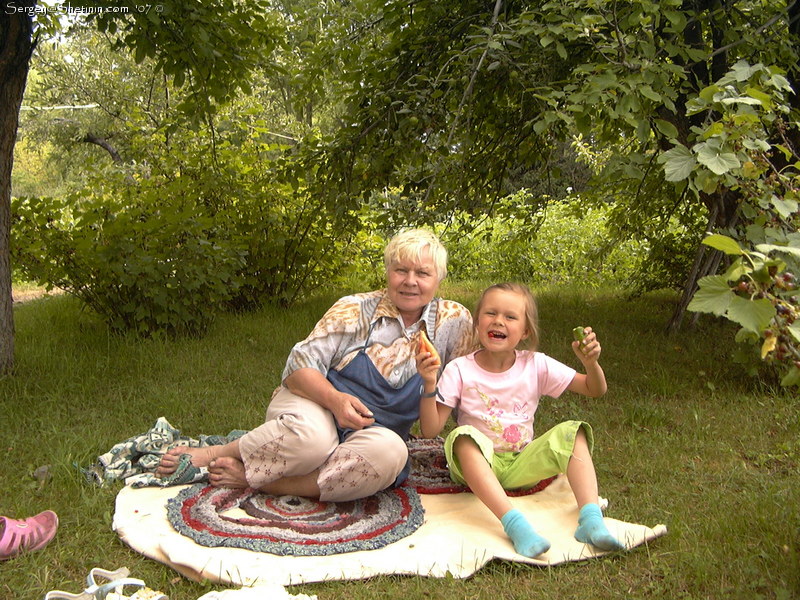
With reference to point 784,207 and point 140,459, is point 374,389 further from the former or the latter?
point 784,207

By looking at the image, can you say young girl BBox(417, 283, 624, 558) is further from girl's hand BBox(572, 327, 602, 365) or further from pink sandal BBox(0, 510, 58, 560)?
pink sandal BBox(0, 510, 58, 560)

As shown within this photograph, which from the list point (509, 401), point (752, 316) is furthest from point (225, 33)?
point (752, 316)

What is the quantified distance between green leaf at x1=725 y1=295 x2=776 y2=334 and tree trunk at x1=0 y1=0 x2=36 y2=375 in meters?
4.09

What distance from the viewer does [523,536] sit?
2488 millimetres

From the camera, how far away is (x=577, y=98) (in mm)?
3510

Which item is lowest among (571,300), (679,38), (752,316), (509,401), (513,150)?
(571,300)

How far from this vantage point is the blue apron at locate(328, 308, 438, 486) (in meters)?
3.02

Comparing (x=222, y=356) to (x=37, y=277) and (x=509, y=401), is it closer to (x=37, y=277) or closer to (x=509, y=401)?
(x=37, y=277)

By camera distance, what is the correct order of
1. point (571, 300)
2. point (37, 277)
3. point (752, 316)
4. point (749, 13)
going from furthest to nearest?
point (571, 300) < point (37, 277) < point (749, 13) < point (752, 316)

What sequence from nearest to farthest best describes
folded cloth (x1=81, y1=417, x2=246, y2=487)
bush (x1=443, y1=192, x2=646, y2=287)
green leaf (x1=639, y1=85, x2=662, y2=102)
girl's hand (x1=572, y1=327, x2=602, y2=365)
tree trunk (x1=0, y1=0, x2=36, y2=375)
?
girl's hand (x1=572, y1=327, x2=602, y2=365) < folded cloth (x1=81, y1=417, x2=246, y2=487) < green leaf (x1=639, y1=85, x2=662, y2=102) < tree trunk (x1=0, y1=0, x2=36, y2=375) < bush (x1=443, y1=192, x2=646, y2=287)

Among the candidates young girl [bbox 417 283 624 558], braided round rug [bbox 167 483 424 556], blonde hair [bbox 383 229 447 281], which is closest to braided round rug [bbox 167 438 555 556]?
braided round rug [bbox 167 483 424 556]

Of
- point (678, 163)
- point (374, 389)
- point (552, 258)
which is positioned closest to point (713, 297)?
point (678, 163)

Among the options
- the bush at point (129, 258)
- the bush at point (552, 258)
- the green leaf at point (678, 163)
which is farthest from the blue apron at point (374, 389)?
the bush at point (552, 258)

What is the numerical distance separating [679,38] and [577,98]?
115 centimetres
